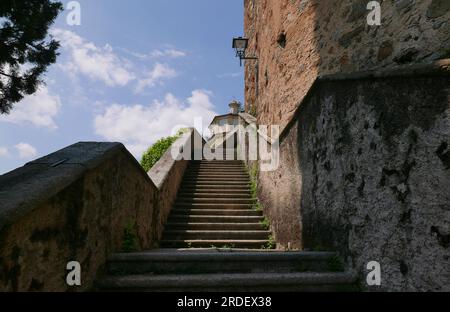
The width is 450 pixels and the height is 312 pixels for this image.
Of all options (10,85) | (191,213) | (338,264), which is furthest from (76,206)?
(10,85)

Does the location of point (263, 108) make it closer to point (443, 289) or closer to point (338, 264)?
point (338, 264)

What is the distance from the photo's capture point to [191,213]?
580 cm

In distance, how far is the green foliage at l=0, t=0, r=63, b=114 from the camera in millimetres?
6387

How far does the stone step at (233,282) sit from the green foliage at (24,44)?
590cm

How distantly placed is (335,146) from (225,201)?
3839mm

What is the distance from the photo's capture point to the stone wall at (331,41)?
272cm

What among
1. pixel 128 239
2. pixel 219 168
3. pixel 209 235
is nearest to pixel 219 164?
pixel 219 168

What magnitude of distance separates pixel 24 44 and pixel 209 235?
5.47 m

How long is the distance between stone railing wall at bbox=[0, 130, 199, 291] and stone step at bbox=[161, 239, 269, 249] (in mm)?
1489

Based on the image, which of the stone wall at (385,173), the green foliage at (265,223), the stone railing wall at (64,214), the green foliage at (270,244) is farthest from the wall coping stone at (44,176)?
the green foliage at (265,223)

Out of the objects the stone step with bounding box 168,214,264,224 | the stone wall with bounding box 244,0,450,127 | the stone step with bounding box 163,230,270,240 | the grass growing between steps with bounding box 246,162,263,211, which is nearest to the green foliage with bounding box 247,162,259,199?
the grass growing between steps with bounding box 246,162,263,211

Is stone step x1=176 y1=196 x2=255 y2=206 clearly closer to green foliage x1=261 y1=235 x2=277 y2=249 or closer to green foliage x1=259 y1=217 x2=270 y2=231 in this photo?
green foliage x1=259 y1=217 x2=270 y2=231

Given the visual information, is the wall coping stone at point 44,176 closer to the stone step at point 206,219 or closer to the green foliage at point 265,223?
the stone step at point 206,219

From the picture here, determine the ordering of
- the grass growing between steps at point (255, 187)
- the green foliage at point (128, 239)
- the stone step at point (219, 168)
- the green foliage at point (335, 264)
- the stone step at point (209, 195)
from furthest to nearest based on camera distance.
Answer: the stone step at point (219, 168) → the stone step at point (209, 195) → the grass growing between steps at point (255, 187) → the green foliage at point (128, 239) → the green foliage at point (335, 264)
